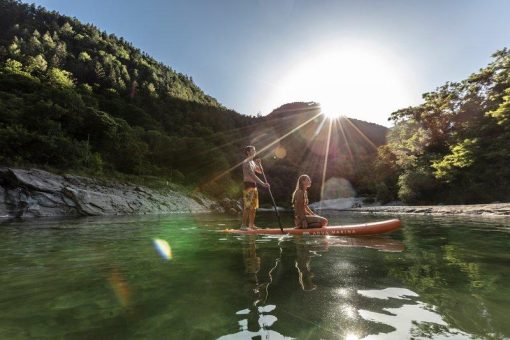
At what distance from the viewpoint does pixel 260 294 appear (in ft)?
12.5

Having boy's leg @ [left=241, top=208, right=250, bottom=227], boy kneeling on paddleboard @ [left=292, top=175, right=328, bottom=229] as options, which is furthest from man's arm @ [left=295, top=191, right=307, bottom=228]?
boy's leg @ [left=241, top=208, right=250, bottom=227]

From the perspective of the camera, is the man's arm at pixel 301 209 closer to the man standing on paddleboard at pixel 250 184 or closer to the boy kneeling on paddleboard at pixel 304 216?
the boy kneeling on paddleboard at pixel 304 216

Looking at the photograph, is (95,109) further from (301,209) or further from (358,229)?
(358,229)

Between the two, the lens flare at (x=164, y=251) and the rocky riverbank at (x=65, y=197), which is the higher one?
the rocky riverbank at (x=65, y=197)

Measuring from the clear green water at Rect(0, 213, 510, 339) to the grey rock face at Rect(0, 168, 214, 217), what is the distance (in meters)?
22.9

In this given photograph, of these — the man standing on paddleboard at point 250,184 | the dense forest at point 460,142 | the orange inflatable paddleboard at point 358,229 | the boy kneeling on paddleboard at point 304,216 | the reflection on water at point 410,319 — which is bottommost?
the reflection on water at point 410,319

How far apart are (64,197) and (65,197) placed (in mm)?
77

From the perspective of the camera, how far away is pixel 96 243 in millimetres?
9000

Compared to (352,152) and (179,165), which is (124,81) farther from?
(352,152)

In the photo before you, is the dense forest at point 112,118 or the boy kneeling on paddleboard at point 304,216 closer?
the boy kneeling on paddleboard at point 304,216

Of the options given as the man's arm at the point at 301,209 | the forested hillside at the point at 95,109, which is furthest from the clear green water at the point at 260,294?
the forested hillside at the point at 95,109

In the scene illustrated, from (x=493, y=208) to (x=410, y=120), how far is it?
27.3 m

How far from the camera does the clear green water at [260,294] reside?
277 cm

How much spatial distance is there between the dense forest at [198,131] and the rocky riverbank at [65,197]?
3.67 metres
